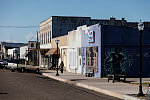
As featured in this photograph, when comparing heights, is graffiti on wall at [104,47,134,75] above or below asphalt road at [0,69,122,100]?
above

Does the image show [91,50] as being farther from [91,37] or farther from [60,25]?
[60,25]

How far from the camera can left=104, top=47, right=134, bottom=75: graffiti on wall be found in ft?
95.5

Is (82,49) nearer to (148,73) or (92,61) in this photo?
(92,61)

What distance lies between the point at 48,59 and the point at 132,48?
83.0ft

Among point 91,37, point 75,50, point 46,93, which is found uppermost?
point 91,37

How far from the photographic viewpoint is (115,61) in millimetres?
29219

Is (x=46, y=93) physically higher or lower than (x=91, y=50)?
lower

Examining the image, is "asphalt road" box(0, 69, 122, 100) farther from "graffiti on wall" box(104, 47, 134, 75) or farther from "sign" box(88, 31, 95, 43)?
"sign" box(88, 31, 95, 43)

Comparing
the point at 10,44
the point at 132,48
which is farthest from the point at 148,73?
the point at 10,44

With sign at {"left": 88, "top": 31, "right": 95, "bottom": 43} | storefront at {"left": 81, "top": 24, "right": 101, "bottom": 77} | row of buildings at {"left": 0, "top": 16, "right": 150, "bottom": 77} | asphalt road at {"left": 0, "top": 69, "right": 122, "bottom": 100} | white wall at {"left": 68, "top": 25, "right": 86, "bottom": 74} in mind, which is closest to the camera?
asphalt road at {"left": 0, "top": 69, "right": 122, "bottom": 100}

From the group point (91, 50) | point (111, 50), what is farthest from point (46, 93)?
point (91, 50)

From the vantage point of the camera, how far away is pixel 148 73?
2989cm

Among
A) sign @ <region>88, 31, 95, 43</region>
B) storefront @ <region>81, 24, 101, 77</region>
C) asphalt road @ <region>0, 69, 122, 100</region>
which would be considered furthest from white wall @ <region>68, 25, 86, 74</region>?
asphalt road @ <region>0, 69, 122, 100</region>

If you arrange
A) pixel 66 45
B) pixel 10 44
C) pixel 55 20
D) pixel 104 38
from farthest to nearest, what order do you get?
pixel 10 44
pixel 55 20
pixel 66 45
pixel 104 38
